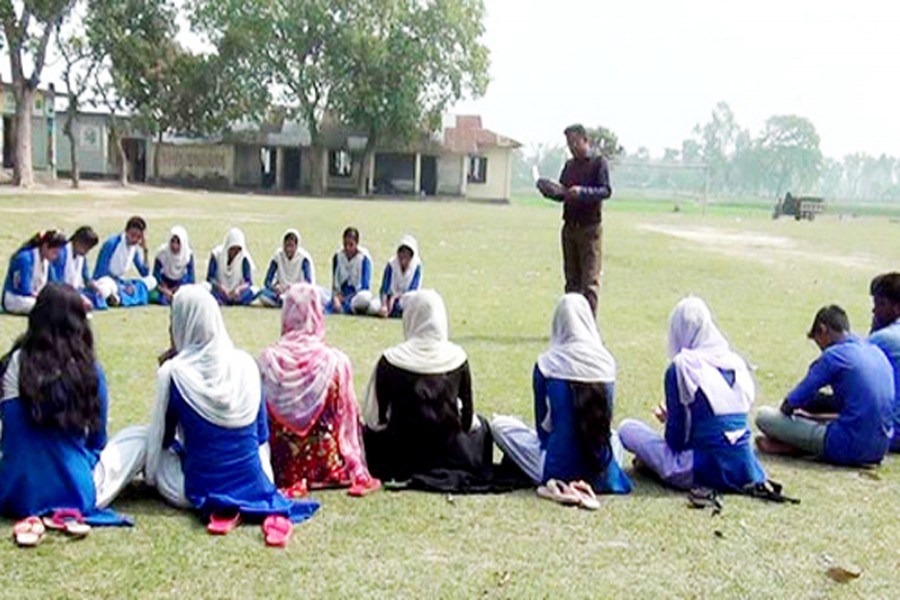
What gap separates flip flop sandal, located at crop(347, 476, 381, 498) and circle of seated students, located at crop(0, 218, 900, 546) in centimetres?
2

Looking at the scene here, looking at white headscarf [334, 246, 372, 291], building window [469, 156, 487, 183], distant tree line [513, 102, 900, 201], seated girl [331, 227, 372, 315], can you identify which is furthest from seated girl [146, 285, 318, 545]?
distant tree line [513, 102, 900, 201]

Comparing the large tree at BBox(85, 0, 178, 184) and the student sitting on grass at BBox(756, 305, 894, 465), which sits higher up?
the large tree at BBox(85, 0, 178, 184)

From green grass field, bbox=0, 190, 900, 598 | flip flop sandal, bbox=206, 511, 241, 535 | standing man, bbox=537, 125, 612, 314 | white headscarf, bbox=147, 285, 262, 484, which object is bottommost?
green grass field, bbox=0, 190, 900, 598

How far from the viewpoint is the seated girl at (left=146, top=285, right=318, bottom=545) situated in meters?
4.00

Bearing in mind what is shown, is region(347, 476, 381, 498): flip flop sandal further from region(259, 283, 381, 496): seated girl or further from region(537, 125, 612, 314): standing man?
region(537, 125, 612, 314): standing man

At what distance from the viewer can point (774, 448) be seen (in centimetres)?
559

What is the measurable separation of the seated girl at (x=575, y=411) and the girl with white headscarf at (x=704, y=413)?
0.30m

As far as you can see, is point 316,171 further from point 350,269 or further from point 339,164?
point 350,269

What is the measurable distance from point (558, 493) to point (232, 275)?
6.94 m

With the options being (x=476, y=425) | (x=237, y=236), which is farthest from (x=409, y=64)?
(x=476, y=425)

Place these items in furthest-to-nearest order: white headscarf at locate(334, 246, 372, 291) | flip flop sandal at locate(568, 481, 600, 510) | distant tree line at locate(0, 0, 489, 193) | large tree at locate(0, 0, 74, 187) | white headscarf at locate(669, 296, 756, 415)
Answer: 1. distant tree line at locate(0, 0, 489, 193)
2. large tree at locate(0, 0, 74, 187)
3. white headscarf at locate(334, 246, 372, 291)
4. white headscarf at locate(669, 296, 756, 415)
5. flip flop sandal at locate(568, 481, 600, 510)

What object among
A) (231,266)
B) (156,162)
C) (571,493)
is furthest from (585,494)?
(156,162)

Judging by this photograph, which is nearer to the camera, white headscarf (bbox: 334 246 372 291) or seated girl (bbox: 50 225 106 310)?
seated girl (bbox: 50 225 106 310)

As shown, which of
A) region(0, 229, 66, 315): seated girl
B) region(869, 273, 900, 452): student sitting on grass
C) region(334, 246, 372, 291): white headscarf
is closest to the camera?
region(869, 273, 900, 452): student sitting on grass
